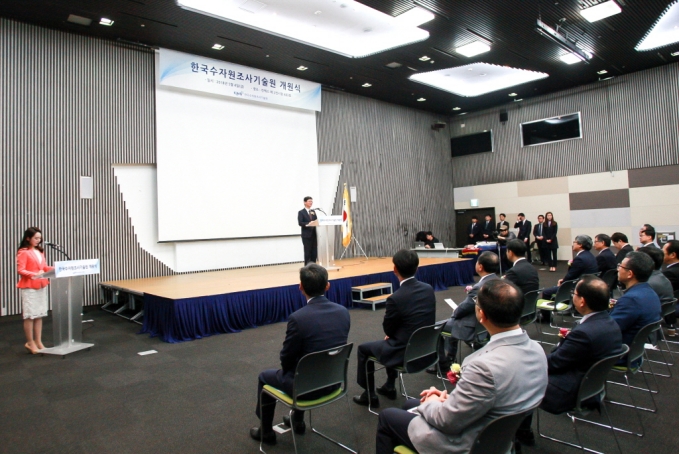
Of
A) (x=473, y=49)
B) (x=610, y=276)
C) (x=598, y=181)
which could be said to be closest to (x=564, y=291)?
(x=610, y=276)

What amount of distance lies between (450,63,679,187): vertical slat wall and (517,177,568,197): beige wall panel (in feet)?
0.48

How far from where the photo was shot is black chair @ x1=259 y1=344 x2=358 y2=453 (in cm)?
223

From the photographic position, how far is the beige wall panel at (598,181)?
35.0 ft

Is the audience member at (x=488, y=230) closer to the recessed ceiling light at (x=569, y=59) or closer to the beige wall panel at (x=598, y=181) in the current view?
the beige wall panel at (x=598, y=181)

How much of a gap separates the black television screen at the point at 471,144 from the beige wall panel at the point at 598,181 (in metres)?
2.64

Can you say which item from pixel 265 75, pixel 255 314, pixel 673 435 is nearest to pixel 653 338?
pixel 673 435

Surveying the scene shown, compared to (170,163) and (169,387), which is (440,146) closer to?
(170,163)

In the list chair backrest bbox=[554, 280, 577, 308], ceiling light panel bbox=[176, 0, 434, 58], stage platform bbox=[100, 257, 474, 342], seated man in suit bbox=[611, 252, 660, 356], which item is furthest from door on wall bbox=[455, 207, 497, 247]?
seated man in suit bbox=[611, 252, 660, 356]

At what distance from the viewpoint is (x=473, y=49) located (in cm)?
846

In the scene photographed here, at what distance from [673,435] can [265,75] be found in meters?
8.87

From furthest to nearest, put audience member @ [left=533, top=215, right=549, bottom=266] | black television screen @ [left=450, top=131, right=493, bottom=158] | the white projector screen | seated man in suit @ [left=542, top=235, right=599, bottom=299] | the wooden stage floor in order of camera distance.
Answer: black television screen @ [left=450, top=131, right=493, bottom=158] → audience member @ [left=533, top=215, right=549, bottom=266] → the white projector screen → the wooden stage floor → seated man in suit @ [left=542, top=235, right=599, bottom=299]

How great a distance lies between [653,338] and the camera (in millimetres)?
3398

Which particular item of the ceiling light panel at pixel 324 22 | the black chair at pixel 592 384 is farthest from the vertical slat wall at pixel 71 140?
the black chair at pixel 592 384

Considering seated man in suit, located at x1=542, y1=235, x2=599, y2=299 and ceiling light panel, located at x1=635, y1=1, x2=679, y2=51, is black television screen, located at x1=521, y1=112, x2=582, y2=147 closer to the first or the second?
ceiling light panel, located at x1=635, y1=1, x2=679, y2=51
